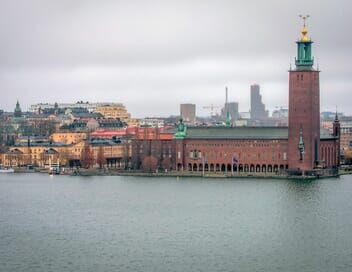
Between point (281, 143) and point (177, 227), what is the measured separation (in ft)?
88.8

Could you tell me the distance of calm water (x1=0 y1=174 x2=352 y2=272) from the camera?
106ft

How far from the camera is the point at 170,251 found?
33.8 metres

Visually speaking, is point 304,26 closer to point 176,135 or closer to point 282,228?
point 176,135

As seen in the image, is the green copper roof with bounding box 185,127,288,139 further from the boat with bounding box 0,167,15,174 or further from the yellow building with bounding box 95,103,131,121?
the yellow building with bounding box 95,103,131,121

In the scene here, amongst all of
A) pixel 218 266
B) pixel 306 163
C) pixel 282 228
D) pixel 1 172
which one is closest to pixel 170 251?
pixel 218 266

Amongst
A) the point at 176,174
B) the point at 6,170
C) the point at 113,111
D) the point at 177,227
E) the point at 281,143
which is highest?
the point at 113,111

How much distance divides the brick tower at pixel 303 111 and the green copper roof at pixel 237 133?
1.36 meters

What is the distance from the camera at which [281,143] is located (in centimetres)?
6538

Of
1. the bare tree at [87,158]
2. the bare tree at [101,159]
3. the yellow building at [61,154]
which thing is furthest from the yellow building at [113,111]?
the bare tree at [101,159]

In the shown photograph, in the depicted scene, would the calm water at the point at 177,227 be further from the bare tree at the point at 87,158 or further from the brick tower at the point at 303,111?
the bare tree at the point at 87,158

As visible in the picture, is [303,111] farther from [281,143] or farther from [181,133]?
[181,133]

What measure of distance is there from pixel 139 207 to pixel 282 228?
853 cm

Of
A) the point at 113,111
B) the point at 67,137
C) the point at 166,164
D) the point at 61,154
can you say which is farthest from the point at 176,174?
the point at 113,111

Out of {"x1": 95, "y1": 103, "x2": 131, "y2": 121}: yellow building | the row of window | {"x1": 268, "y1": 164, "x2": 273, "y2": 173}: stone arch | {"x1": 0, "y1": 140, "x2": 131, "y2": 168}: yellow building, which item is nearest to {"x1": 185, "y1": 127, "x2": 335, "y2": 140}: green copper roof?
the row of window
